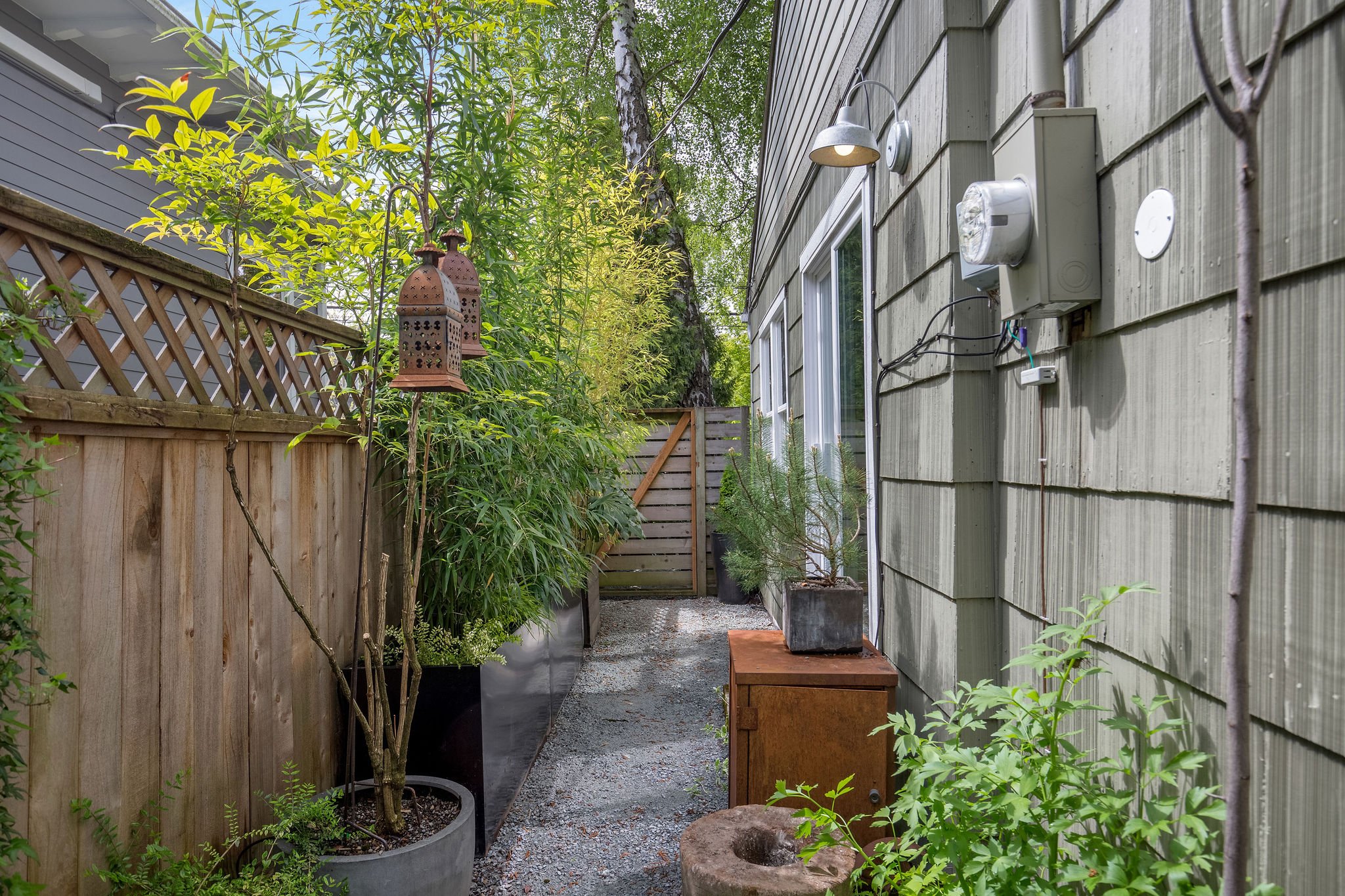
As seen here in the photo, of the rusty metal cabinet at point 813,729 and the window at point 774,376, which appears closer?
the rusty metal cabinet at point 813,729

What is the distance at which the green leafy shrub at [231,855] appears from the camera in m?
1.50

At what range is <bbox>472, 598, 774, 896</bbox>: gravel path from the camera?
A: 8.02ft

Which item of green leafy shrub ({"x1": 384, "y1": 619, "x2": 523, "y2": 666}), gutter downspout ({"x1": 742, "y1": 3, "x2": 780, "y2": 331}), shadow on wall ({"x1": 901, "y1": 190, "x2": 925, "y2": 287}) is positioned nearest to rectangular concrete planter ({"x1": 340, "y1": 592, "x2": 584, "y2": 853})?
green leafy shrub ({"x1": 384, "y1": 619, "x2": 523, "y2": 666})

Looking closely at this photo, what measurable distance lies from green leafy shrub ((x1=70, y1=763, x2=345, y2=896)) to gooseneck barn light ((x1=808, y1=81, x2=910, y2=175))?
6.85 ft

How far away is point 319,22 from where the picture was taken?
218cm

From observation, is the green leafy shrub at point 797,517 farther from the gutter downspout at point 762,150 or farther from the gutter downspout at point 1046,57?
the gutter downspout at point 762,150

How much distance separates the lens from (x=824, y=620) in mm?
2225

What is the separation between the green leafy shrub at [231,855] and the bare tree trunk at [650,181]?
5676 millimetres

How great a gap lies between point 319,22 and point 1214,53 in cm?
212

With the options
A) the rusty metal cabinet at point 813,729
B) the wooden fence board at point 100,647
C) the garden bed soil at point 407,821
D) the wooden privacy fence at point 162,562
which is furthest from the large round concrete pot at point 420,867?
the rusty metal cabinet at point 813,729

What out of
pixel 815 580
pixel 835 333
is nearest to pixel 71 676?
pixel 815 580

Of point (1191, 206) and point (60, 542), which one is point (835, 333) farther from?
point (60, 542)

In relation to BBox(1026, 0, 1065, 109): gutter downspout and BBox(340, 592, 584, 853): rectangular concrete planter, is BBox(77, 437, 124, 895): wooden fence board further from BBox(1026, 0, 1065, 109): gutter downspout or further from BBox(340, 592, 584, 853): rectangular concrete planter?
BBox(1026, 0, 1065, 109): gutter downspout

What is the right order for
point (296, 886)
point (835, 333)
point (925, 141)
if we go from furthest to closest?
point (835, 333), point (925, 141), point (296, 886)
